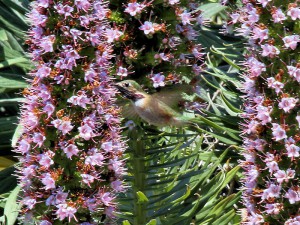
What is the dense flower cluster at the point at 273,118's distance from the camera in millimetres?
2812

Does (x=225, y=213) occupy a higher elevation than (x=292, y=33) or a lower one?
lower

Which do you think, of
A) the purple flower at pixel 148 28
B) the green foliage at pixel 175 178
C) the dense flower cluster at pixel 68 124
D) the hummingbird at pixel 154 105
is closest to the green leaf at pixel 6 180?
the green foliage at pixel 175 178

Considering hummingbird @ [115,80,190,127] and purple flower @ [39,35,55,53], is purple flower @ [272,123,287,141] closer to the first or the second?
hummingbird @ [115,80,190,127]

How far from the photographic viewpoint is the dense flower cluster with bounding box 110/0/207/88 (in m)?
3.13

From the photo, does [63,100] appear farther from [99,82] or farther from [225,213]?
[225,213]

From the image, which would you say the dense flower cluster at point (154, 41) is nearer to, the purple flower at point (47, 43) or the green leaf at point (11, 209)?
the purple flower at point (47, 43)

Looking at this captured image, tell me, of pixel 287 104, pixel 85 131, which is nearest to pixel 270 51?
pixel 287 104

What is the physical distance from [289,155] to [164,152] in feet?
2.45

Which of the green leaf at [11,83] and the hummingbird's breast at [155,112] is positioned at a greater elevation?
the hummingbird's breast at [155,112]

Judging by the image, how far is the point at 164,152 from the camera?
3434 mm

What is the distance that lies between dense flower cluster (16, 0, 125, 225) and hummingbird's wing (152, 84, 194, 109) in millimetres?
556

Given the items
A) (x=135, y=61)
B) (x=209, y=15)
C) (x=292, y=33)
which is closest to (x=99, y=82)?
(x=135, y=61)

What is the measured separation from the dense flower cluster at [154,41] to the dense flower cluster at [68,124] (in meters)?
0.46

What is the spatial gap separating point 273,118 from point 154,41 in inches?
22.5
